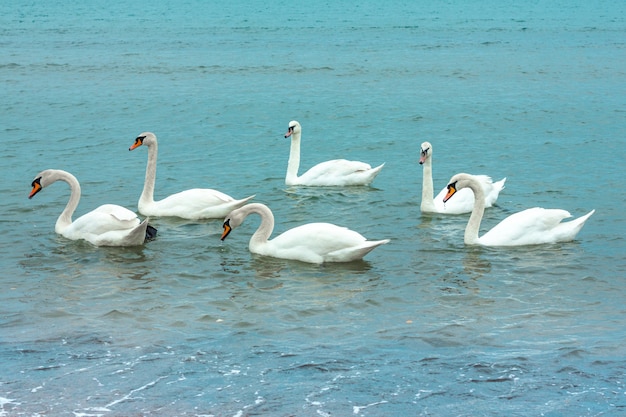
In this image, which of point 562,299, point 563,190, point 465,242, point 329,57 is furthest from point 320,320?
point 329,57

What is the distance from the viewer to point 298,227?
12.4 metres

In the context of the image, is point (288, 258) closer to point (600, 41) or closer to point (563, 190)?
point (563, 190)

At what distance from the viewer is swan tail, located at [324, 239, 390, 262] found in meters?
12.0

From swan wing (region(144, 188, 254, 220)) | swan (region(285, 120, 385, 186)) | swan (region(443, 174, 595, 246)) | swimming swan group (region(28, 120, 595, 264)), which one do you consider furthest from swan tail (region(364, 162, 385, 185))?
swan (region(443, 174, 595, 246))

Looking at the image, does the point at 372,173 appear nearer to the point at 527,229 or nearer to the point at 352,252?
the point at 527,229

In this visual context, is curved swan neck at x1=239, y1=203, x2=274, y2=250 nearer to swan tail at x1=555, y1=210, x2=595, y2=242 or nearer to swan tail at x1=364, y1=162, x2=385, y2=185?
swan tail at x1=555, y1=210, x2=595, y2=242

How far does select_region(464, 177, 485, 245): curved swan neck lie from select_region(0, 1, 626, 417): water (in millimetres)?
208

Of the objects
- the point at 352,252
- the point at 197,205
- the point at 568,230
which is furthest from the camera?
the point at 197,205

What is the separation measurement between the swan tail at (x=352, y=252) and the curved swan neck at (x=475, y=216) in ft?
5.19

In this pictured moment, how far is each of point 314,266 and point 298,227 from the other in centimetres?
58

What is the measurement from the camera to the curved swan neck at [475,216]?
13.1 metres

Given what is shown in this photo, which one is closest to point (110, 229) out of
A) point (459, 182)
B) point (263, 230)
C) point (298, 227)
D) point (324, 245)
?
point (263, 230)

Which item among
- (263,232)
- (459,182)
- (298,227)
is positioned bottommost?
(263,232)

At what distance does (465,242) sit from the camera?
520 inches
